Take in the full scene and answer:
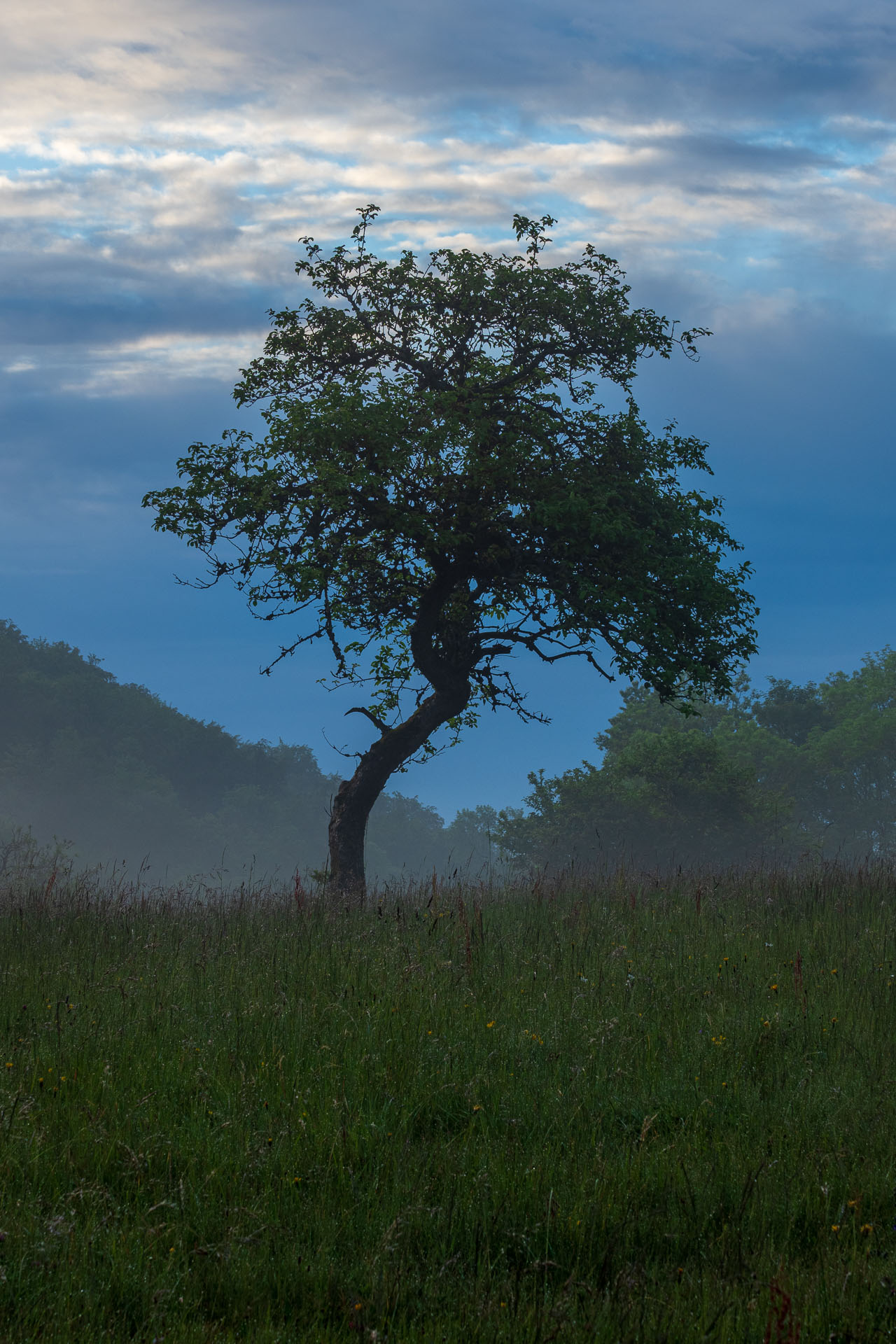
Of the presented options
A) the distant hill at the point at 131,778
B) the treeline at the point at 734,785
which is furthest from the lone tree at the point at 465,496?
the distant hill at the point at 131,778

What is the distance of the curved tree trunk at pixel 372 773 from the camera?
17078mm

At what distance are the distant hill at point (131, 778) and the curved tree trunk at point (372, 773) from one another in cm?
5936

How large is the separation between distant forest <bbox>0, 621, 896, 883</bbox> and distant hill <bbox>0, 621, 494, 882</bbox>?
Answer: 0.16 meters

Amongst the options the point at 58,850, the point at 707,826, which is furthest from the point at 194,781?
the point at 707,826

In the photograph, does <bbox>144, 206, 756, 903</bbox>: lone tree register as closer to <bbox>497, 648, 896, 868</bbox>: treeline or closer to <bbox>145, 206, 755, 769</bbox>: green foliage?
<bbox>145, 206, 755, 769</bbox>: green foliage

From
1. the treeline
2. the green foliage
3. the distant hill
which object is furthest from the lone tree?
the distant hill

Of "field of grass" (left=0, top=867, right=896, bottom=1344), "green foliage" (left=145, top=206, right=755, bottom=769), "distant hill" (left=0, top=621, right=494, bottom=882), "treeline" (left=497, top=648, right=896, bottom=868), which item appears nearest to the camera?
"field of grass" (left=0, top=867, right=896, bottom=1344)

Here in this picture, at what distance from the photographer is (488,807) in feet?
424

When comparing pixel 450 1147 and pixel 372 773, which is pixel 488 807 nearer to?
pixel 372 773

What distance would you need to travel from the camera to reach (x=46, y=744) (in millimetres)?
83812

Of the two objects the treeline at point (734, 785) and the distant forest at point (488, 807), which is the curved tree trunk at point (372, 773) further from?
the treeline at point (734, 785)

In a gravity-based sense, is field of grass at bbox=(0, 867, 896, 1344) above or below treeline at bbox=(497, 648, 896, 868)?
below

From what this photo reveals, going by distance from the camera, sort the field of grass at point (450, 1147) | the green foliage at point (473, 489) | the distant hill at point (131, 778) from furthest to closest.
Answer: the distant hill at point (131, 778) → the green foliage at point (473, 489) → the field of grass at point (450, 1147)

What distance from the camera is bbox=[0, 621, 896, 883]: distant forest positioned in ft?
158
